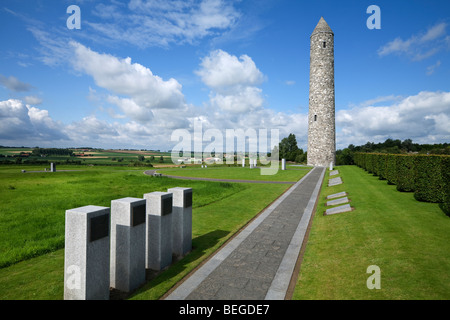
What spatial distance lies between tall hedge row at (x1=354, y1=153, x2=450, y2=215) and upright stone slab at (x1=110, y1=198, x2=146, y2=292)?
10.6 metres

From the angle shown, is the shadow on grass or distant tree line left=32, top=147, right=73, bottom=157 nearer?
the shadow on grass

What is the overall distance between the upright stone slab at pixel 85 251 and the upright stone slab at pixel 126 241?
1.70 feet

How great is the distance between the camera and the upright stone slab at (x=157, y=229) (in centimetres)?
537

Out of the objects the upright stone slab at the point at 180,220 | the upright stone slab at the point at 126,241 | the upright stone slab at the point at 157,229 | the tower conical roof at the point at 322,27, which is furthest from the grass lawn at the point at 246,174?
the tower conical roof at the point at 322,27

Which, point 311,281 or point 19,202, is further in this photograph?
point 19,202

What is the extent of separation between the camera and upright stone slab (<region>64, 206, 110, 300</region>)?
3.70 meters

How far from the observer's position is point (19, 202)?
11.8 meters

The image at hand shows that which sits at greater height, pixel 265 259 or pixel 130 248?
pixel 130 248

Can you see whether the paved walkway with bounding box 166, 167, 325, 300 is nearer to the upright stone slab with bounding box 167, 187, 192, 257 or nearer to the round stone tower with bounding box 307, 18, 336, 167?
the upright stone slab with bounding box 167, 187, 192, 257

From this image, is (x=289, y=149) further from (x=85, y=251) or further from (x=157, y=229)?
(x=85, y=251)

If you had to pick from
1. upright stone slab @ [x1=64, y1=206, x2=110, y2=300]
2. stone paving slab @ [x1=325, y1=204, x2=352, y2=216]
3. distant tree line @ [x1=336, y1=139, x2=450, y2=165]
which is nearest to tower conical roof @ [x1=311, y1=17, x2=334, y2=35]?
distant tree line @ [x1=336, y1=139, x2=450, y2=165]
